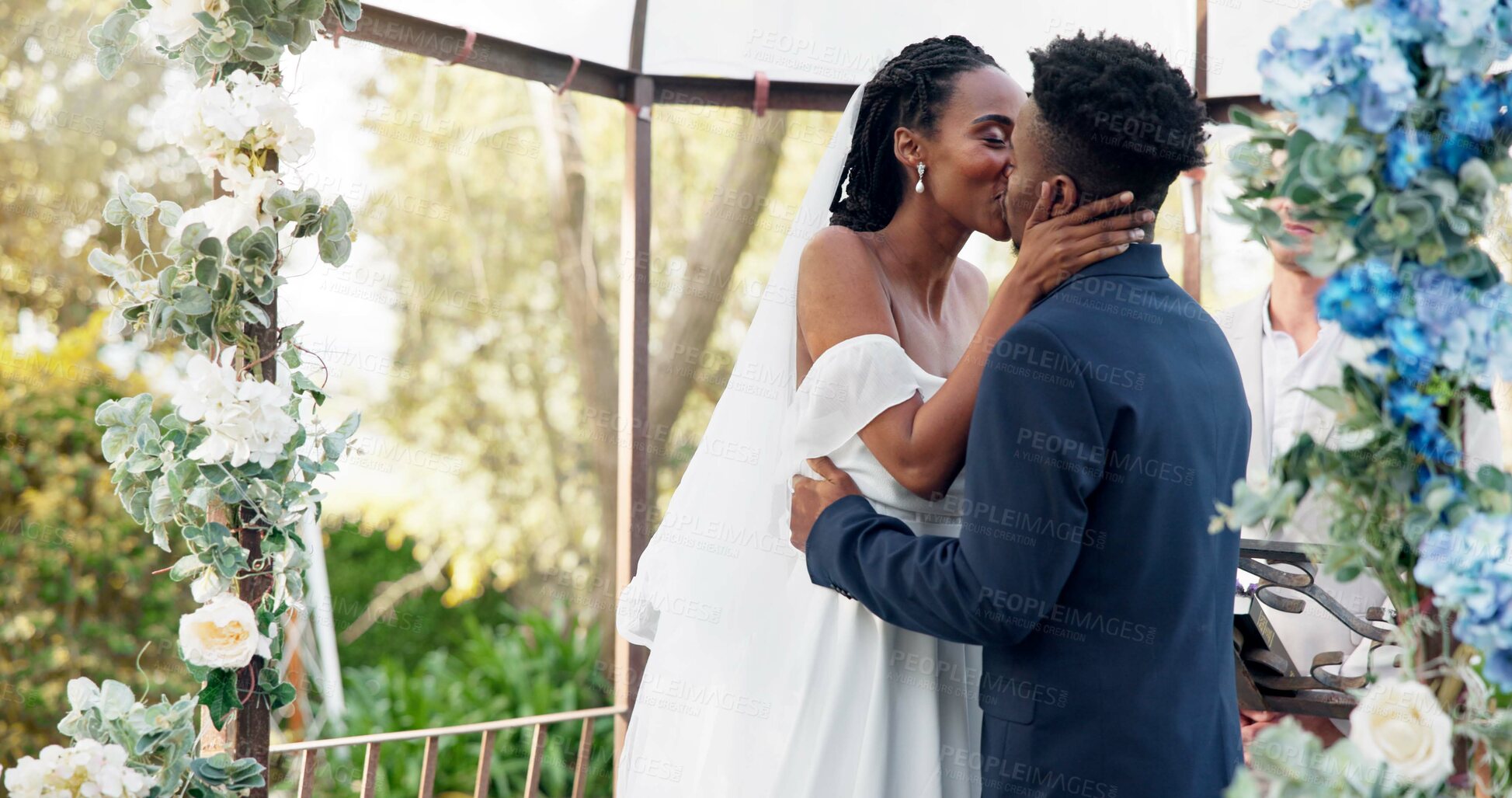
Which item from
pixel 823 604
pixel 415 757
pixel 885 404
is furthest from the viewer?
pixel 415 757

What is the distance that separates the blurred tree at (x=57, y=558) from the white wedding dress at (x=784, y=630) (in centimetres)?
439

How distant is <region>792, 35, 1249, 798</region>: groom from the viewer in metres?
1.72

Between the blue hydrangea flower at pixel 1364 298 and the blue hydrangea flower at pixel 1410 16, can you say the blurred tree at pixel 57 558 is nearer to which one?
the blue hydrangea flower at pixel 1364 298

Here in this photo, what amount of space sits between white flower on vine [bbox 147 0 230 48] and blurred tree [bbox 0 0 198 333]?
7271mm

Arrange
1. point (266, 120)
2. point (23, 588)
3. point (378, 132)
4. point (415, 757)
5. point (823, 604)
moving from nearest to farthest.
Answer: point (266, 120)
point (823, 604)
point (23, 588)
point (415, 757)
point (378, 132)

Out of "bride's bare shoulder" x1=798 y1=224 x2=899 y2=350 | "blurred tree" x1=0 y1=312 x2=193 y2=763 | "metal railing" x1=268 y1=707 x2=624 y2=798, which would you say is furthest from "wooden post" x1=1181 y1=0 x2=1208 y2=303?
"blurred tree" x1=0 y1=312 x2=193 y2=763

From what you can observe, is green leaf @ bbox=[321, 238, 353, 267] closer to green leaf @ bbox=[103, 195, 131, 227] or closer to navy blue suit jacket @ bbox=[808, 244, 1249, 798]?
→ green leaf @ bbox=[103, 195, 131, 227]

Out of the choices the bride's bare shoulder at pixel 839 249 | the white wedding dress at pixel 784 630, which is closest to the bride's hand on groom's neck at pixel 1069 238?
the white wedding dress at pixel 784 630

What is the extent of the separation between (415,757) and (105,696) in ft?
17.1

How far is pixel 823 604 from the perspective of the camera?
226cm

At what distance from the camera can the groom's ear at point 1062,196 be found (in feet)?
6.18

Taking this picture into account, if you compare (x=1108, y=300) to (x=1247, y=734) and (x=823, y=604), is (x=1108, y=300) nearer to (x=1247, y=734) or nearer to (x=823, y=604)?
(x=823, y=604)

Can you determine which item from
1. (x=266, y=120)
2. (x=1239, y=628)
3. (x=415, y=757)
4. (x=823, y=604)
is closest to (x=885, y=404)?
(x=823, y=604)

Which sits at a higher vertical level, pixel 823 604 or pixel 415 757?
pixel 823 604
